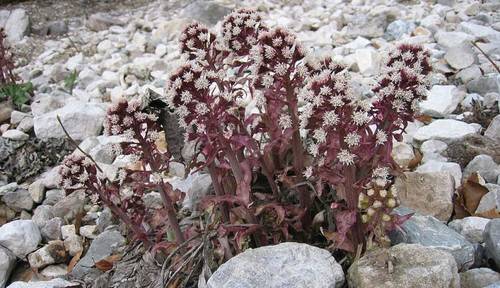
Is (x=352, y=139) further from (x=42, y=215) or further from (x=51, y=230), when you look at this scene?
(x=42, y=215)

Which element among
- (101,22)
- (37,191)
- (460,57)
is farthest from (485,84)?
(101,22)

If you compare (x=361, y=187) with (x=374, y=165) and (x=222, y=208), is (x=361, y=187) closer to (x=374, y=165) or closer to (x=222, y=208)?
(x=374, y=165)

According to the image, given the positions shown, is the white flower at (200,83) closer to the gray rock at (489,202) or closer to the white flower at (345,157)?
the white flower at (345,157)

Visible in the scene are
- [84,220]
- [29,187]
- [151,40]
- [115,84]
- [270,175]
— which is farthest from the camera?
[151,40]

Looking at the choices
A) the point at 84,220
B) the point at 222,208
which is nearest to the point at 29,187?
the point at 84,220

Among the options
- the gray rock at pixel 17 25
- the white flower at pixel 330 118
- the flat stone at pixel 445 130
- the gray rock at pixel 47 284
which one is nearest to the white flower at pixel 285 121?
the white flower at pixel 330 118

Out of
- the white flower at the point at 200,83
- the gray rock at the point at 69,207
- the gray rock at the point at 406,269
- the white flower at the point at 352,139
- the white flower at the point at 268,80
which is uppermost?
the white flower at the point at 200,83
